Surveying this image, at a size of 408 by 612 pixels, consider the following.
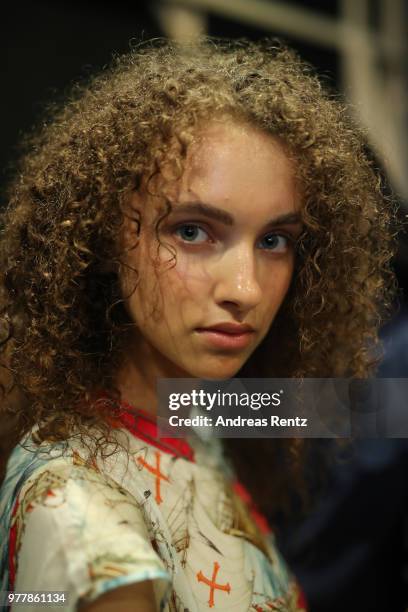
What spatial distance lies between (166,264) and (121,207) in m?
0.10

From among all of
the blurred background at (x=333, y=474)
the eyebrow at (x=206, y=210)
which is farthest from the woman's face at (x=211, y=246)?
the blurred background at (x=333, y=474)

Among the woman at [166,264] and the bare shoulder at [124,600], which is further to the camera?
the woman at [166,264]

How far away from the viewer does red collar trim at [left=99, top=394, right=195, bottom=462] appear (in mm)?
987

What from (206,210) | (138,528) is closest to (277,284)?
(206,210)

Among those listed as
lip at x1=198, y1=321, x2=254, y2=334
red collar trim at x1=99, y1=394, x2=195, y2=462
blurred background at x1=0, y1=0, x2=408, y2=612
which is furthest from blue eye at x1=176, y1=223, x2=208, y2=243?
blurred background at x1=0, y1=0, x2=408, y2=612

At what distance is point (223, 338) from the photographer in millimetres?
959

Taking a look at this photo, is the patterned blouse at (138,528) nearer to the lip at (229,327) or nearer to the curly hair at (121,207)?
the curly hair at (121,207)

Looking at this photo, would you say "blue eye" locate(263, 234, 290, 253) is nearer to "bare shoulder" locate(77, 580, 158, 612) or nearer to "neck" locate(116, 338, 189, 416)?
"neck" locate(116, 338, 189, 416)

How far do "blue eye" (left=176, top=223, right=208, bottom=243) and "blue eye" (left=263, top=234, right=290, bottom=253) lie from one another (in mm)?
101

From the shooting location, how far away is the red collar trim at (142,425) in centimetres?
99

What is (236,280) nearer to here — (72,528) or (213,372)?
(213,372)

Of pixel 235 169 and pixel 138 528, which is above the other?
pixel 235 169

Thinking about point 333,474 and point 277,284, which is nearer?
point 277,284

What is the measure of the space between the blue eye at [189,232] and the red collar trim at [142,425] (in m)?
0.26
